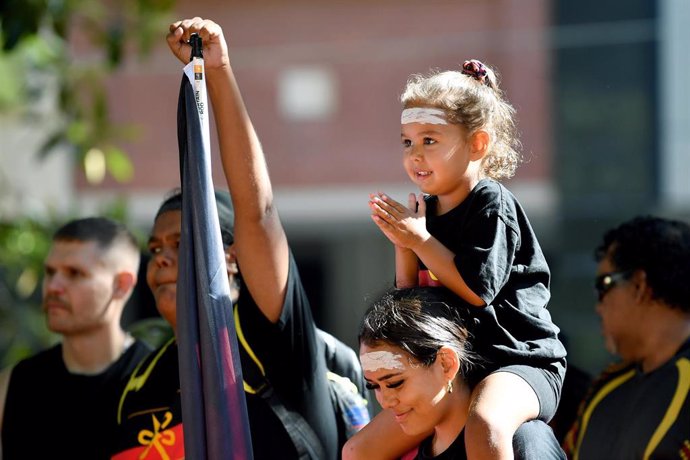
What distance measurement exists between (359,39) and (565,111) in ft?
10.2

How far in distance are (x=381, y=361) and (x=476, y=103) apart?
2.24 ft

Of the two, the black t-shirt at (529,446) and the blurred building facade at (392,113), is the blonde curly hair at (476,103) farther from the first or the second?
the blurred building facade at (392,113)

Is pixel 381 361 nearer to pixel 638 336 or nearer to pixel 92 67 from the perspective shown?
pixel 638 336

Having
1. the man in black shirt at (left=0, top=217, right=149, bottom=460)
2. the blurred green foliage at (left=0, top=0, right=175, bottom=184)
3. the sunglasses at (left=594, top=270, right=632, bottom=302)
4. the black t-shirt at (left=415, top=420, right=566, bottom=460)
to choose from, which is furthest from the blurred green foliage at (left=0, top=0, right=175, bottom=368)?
the black t-shirt at (left=415, top=420, right=566, bottom=460)

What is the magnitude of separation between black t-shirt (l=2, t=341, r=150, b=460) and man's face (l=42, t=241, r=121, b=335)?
177 mm

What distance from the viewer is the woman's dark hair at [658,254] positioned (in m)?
4.00

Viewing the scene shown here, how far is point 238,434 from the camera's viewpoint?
109 inches

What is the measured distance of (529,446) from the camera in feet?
8.58

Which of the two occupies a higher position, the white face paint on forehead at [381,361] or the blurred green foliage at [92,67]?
the blurred green foliage at [92,67]

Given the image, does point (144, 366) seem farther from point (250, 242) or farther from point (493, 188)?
point (493, 188)

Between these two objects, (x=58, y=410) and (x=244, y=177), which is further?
(x=58, y=410)

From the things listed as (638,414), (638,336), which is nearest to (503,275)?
(638,414)

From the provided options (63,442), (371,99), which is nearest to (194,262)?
(63,442)

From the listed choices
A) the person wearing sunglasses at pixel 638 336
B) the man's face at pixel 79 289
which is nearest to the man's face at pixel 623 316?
the person wearing sunglasses at pixel 638 336
